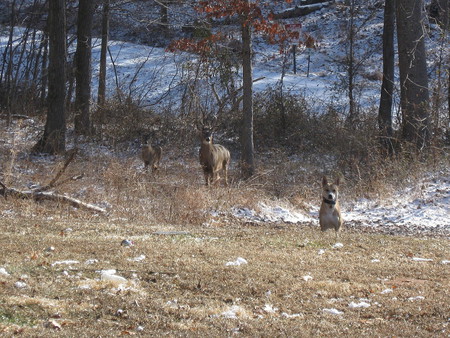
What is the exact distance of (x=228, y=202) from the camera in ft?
45.5

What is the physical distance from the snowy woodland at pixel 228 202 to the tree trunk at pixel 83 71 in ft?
0.15

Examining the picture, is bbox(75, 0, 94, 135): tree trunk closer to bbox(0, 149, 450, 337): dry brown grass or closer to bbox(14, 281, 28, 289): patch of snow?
bbox(0, 149, 450, 337): dry brown grass

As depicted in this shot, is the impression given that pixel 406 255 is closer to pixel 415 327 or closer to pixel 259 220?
pixel 415 327

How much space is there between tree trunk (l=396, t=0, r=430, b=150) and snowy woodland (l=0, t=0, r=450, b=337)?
0.04 metres

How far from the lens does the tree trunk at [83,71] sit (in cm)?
2119

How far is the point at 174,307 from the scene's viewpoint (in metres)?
5.69

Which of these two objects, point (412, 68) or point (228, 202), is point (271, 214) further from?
point (412, 68)

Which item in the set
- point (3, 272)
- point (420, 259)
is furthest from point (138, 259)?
point (420, 259)

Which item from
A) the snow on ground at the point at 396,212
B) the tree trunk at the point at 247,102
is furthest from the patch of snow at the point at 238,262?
the tree trunk at the point at 247,102

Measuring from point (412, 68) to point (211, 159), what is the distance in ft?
20.0

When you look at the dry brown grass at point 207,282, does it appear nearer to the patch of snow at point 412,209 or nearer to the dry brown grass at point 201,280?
→ the dry brown grass at point 201,280

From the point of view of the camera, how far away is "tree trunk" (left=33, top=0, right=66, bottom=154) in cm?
1803

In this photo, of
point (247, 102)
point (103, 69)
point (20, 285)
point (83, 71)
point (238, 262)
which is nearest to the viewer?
point (20, 285)

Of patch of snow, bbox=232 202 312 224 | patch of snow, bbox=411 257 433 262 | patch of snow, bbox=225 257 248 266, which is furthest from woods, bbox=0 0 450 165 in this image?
patch of snow, bbox=225 257 248 266
